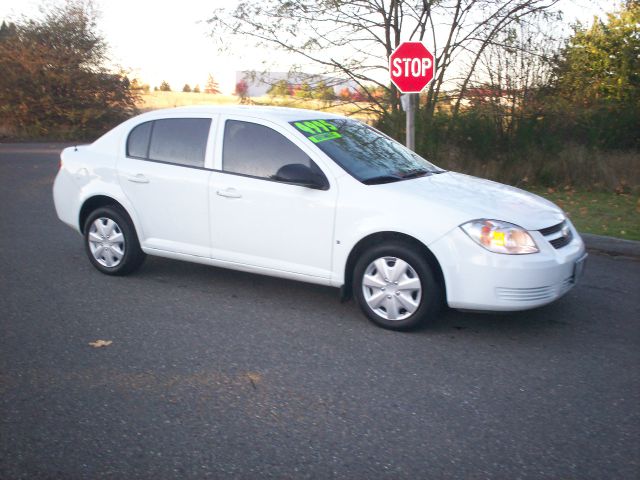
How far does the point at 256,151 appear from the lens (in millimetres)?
6066

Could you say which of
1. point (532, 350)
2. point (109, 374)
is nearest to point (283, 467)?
point (109, 374)

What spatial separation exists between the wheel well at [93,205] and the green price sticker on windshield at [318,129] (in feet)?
6.47

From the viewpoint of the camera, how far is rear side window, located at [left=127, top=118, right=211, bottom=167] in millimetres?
6371

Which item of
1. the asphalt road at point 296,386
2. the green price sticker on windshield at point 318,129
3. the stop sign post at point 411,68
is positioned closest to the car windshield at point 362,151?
the green price sticker on windshield at point 318,129

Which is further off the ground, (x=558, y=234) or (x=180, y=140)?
(x=180, y=140)

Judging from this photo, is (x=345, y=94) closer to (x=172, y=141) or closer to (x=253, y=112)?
(x=172, y=141)

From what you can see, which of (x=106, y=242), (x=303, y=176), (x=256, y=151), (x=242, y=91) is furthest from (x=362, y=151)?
(x=242, y=91)

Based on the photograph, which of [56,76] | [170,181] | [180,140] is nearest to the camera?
[170,181]

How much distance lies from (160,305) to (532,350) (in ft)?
10.1

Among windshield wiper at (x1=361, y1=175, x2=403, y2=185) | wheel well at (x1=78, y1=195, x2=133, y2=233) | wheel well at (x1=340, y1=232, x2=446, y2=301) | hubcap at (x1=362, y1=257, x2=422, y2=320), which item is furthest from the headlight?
wheel well at (x1=78, y1=195, x2=133, y2=233)

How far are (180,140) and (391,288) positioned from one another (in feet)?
8.30

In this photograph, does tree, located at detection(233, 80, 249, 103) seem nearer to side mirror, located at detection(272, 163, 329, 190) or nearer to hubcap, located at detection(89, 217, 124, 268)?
hubcap, located at detection(89, 217, 124, 268)

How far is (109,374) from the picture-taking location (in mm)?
4492

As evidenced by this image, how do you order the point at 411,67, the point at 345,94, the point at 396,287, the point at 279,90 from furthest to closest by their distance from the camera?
the point at 345,94
the point at 279,90
the point at 411,67
the point at 396,287
